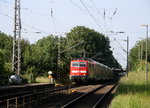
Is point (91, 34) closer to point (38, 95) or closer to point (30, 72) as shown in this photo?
point (30, 72)

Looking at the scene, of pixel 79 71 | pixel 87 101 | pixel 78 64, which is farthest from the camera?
pixel 78 64

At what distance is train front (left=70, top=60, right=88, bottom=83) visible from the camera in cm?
4862

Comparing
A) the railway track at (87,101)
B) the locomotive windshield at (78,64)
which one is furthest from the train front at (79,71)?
the railway track at (87,101)

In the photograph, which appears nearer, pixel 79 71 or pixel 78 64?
pixel 79 71

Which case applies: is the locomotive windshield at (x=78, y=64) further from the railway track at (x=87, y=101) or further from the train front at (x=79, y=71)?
the railway track at (x=87, y=101)

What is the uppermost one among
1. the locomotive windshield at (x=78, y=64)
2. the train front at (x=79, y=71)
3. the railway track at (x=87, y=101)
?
the locomotive windshield at (x=78, y=64)

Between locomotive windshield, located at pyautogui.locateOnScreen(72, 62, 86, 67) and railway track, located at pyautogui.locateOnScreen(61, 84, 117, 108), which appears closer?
railway track, located at pyautogui.locateOnScreen(61, 84, 117, 108)

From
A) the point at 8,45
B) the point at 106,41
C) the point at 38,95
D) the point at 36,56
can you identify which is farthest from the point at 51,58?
the point at 106,41

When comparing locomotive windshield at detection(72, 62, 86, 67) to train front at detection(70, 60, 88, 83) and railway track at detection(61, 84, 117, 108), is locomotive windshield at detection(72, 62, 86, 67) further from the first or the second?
railway track at detection(61, 84, 117, 108)

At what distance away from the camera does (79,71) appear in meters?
49.3

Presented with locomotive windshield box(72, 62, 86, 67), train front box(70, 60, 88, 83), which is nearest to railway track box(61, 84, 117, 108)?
train front box(70, 60, 88, 83)

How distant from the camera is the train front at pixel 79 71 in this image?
48.6 meters

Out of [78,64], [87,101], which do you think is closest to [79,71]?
[78,64]

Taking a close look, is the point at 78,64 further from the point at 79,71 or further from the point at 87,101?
the point at 87,101
